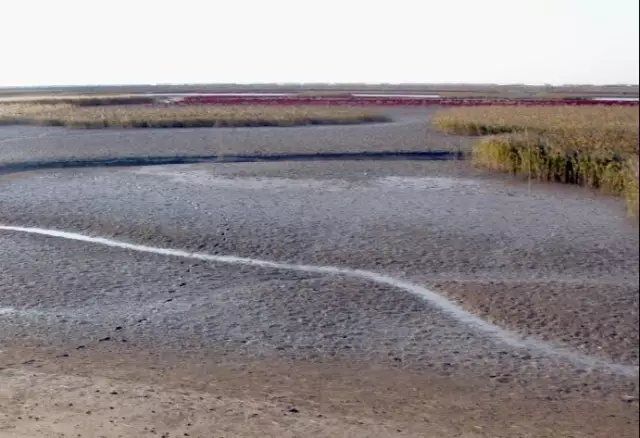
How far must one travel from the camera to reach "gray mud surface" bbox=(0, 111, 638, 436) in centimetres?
729

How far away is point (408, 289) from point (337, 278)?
101cm

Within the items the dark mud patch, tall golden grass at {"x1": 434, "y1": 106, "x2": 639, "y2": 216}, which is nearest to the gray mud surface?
tall golden grass at {"x1": 434, "y1": 106, "x2": 639, "y2": 216}

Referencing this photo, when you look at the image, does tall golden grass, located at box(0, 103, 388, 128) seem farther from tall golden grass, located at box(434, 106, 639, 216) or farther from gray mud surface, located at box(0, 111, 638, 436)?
gray mud surface, located at box(0, 111, 638, 436)

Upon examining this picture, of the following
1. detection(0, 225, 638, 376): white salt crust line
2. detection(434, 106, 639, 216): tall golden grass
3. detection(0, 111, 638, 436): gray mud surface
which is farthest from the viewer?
detection(0, 111, 638, 436): gray mud surface

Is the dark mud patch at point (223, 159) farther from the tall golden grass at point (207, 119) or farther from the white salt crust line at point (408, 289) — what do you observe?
the tall golden grass at point (207, 119)

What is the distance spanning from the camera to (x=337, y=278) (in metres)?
11.0

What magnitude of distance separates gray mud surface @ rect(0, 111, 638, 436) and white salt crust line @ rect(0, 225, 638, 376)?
90 mm

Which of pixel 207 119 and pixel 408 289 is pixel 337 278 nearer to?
pixel 408 289

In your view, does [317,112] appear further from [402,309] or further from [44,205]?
[402,309]

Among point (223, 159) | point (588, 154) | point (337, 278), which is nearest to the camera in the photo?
point (588, 154)

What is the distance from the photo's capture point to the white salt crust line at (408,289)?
6.11 metres

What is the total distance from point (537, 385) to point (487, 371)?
0.58 m

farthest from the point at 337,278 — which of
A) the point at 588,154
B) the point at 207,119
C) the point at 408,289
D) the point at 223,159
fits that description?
the point at 207,119

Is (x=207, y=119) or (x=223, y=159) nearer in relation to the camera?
(x=223, y=159)
